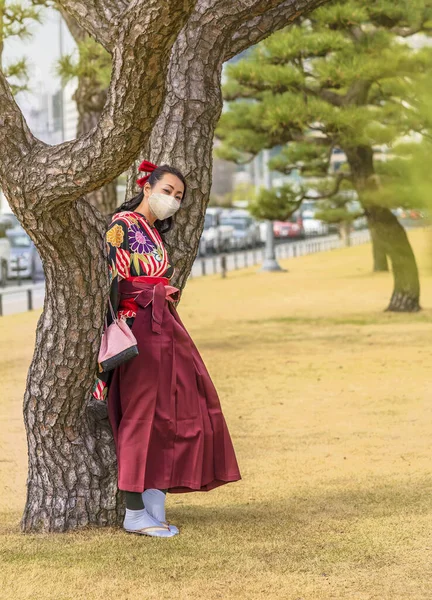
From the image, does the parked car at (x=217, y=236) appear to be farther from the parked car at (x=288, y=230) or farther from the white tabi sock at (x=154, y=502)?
the white tabi sock at (x=154, y=502)

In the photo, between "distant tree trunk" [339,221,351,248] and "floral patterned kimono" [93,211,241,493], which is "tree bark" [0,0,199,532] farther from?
"distant tree trunk" [339,221,351,248]

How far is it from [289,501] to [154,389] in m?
1.21

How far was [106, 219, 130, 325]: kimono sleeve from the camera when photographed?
4.31 m

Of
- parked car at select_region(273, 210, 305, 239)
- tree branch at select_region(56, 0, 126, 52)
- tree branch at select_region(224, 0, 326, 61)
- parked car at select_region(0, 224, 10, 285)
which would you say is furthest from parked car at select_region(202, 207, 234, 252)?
tree branch at select_region(56, 0, 126, 52)

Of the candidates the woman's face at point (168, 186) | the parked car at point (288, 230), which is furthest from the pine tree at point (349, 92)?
the parked car at point (288, 230)

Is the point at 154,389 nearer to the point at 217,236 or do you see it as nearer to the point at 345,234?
the point at 217,236

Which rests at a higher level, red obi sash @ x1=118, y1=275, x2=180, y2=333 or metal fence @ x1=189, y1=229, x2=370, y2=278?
red obi sash @ x1=118, y1=275, x2=180, y2=333

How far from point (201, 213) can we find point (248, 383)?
16.0ft

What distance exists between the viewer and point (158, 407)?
436 cm

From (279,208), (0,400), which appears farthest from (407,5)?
(0,400)

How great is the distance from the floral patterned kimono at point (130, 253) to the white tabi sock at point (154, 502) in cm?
41

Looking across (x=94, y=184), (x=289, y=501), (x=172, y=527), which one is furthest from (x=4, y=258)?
(x=94, y=184)

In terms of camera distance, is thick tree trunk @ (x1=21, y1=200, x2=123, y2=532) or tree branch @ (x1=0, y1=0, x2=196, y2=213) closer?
tree branch @ (x1=0, y1=0, x2=196, y2=213)

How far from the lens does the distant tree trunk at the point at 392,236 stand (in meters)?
15.3
